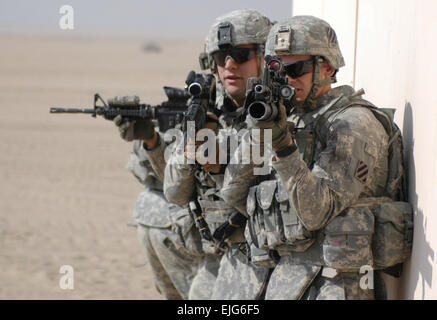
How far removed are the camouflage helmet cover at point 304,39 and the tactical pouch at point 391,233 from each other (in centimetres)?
88

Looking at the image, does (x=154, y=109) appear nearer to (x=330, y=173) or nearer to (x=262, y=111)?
(x=330, y=173)

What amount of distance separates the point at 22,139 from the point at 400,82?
16.1 metres

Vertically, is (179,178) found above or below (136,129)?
below

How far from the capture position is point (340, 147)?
4105 millimetres

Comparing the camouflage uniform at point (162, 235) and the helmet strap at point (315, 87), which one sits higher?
the helmet strap at point (315, 87)

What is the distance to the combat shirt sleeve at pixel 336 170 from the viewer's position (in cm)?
393

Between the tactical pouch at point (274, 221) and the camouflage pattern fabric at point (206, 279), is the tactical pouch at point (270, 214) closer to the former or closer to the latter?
the tactical pouch at point (274, 221)

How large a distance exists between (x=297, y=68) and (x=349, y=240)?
39.1 inches

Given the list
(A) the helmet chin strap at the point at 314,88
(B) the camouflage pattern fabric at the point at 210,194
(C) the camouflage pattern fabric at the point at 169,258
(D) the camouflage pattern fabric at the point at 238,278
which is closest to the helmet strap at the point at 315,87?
(A) the helmet chin strap at the point at 314,88

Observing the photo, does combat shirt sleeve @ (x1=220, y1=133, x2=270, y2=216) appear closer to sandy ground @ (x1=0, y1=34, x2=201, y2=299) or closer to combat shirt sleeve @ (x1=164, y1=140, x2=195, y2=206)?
combat shirt sleeve @ (x1=164, y1=140, x2=195, y2=206)

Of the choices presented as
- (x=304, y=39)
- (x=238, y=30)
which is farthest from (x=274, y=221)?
(x=238, y=30)

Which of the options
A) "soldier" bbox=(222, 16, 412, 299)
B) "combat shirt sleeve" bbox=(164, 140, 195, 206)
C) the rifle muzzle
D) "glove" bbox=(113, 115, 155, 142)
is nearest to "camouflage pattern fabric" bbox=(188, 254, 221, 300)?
"combat shirt sleeve" bbox=(164, 140, 195, 206)

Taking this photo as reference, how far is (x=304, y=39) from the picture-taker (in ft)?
14.7
